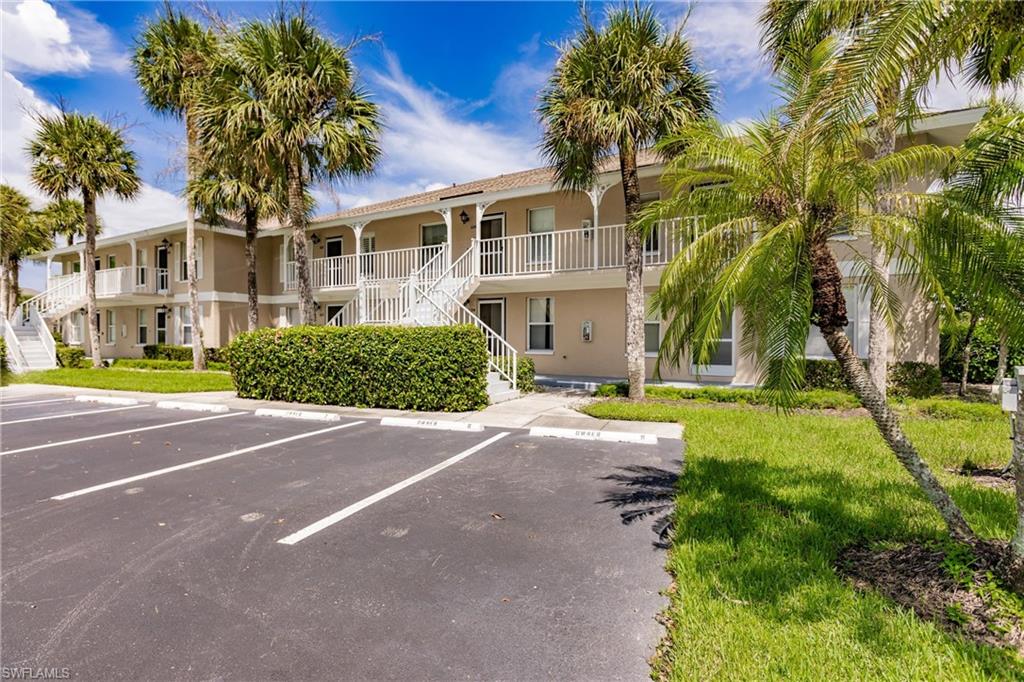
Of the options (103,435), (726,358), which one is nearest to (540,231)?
(726,358)

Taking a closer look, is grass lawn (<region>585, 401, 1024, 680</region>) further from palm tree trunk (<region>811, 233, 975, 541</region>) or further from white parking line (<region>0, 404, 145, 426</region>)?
white parking line (<region>0, 404, 145, 426</region>)

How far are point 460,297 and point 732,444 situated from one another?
9661mm

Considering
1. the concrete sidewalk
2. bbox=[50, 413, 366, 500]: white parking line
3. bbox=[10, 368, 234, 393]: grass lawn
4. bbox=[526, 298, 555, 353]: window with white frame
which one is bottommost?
bbox=[50, 413, 366, 500]: white parking line

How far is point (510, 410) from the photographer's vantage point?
33.9 feet

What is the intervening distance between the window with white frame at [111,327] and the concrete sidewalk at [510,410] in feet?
43.9

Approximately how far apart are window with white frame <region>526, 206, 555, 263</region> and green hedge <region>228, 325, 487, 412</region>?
5530 mm

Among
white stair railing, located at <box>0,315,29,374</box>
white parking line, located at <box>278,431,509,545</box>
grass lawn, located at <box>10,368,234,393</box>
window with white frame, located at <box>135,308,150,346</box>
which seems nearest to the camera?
white parking line, located at <box>278,431,509,545</box>

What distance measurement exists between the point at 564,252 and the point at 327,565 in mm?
12407

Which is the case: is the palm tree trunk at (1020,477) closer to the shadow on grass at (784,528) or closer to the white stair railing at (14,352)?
the shadow on grass at (784,528)

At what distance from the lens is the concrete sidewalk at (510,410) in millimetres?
8734

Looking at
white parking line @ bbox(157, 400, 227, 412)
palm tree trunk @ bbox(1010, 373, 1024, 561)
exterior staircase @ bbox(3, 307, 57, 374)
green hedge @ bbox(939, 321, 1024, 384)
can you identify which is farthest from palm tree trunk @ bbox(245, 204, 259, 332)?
green hedge @ bbox(939, 321, 1024, 384)

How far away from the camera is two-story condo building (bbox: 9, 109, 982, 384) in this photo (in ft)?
42.5

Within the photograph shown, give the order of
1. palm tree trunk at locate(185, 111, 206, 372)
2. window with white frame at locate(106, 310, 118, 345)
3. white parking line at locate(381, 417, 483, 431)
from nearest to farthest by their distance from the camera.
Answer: white parking line at locate(381, 417, 483, 431) < palm tree trunk at locate(185, 111, 206, 372) < window with white frame at locate(106, 310, 118, 345)
